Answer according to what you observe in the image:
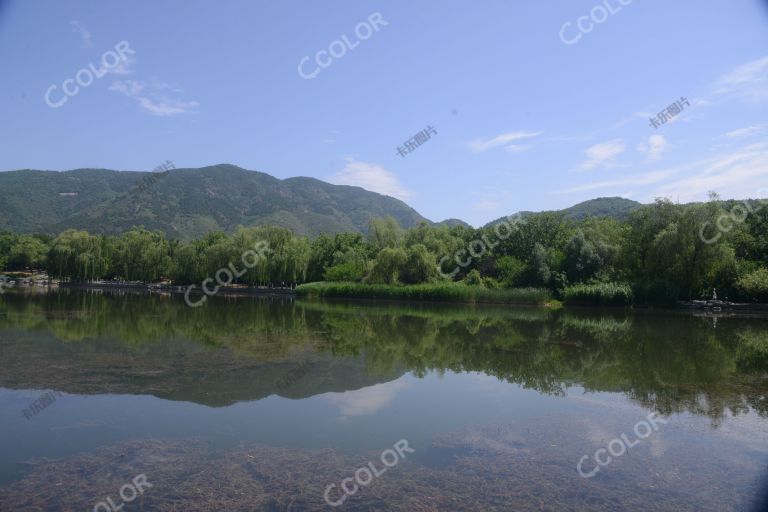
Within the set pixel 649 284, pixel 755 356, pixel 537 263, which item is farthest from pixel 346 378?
pixel 537 263

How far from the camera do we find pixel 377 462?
661 cm

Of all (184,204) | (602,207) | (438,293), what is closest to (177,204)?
(184,204)

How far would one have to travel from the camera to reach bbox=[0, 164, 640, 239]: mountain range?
129 metres

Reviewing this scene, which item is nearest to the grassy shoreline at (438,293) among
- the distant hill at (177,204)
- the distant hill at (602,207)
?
the distant hill at (177,204)

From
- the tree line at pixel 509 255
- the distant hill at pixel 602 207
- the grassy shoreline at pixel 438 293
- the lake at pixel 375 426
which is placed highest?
the distant hill at pixel 602 207

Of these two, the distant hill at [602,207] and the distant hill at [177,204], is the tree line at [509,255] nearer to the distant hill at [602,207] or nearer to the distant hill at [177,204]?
the distant hill at [177,204]

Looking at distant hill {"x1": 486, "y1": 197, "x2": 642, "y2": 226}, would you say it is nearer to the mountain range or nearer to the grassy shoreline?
the mountain range

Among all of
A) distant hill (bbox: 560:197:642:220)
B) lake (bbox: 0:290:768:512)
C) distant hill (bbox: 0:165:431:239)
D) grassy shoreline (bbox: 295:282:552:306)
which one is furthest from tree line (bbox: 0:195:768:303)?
distant hill (bbox: 560:197:642:220)

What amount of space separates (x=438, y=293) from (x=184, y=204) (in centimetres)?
13293

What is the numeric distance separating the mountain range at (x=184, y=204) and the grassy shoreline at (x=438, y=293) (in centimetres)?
6218

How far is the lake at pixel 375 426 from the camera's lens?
18.5ft

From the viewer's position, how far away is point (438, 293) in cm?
4178

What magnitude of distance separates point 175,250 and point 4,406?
57410 mm

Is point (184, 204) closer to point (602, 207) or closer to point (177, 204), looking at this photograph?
point (177, 204)
